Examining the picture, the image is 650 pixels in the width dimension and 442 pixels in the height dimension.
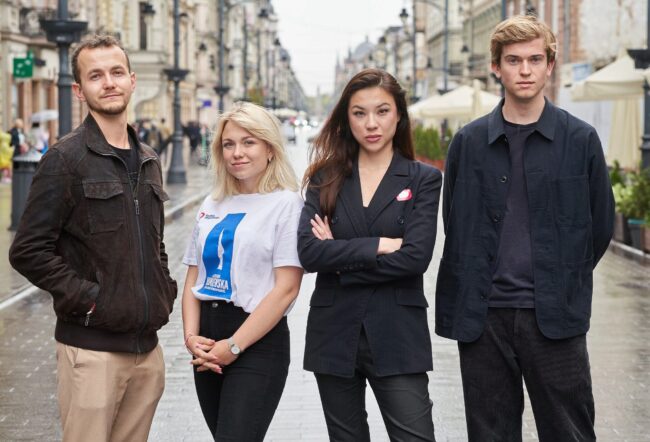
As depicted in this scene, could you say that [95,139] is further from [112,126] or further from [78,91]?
[78,91]

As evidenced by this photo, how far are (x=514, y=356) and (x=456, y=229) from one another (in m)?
0.47

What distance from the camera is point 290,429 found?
6.95 meters

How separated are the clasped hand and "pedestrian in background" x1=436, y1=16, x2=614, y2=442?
2.40 ft

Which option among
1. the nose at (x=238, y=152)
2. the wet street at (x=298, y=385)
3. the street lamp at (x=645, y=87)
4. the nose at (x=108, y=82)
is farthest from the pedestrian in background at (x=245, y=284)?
the street lamp at (x=645, y=87)

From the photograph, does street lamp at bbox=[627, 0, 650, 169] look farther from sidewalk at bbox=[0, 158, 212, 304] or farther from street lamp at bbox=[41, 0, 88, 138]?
street lamp at bbox=[41, 0, 88, 138]

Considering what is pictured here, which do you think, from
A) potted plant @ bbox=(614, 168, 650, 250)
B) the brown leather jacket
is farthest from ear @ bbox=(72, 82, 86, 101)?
potted plant @ bbox=(614, 168, 650, 250)

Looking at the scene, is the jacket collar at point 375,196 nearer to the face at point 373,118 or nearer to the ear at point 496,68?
the face at point 373,118

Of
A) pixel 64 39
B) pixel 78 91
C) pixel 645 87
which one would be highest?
pixel 64 39

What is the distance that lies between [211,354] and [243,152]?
0.70 meters

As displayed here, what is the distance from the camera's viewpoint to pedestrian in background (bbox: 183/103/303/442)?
4.42 metres

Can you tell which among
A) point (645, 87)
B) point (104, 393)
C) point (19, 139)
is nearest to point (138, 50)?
point (19, 139)

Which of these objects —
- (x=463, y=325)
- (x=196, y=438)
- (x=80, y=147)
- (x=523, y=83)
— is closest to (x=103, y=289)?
(x=80, y=147)

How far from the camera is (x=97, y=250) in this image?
4219 mm

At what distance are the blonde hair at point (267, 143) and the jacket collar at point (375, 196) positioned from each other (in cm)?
24
